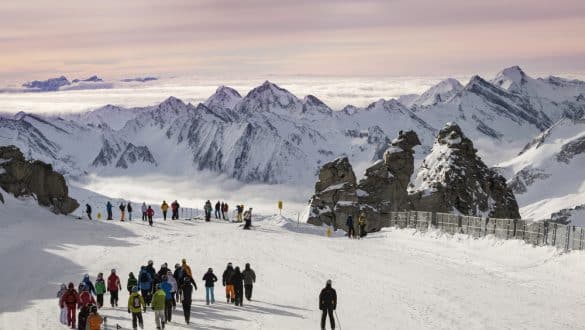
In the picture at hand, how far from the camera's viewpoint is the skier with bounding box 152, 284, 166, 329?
24500 mm

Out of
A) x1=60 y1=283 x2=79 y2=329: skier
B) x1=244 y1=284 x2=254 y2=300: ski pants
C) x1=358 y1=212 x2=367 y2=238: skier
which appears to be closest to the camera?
x1=60 y1=283 x2=79 y2=329: skier

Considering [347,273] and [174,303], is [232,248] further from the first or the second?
[174,303]

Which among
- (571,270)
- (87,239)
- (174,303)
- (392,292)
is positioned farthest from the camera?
(87,239)

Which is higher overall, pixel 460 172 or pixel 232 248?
pixel 460 172

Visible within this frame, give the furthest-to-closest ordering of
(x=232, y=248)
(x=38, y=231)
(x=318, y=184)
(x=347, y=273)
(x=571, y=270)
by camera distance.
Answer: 1. (x=318, y=184)
2. (x=38, y=231)
3. (x=232, y=248)
4. (x=347, y=273)
5. (x=571, y=270)

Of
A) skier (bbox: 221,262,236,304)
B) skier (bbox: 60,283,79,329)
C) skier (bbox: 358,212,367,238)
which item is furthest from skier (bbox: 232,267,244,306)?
skier (bbox: 358,212,367,238)

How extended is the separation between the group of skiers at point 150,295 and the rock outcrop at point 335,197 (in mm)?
62643

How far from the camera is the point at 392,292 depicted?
31156mm

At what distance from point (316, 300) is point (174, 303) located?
18.8 ft

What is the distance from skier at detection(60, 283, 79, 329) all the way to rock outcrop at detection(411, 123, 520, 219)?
6003 cm

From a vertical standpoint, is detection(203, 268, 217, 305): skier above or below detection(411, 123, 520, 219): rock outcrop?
below

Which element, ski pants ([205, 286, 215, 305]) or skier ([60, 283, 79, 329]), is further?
ski pants ([205, 286, 215, 305])

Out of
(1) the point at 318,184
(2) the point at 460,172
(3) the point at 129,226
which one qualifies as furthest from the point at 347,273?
(1) the point at 318,184

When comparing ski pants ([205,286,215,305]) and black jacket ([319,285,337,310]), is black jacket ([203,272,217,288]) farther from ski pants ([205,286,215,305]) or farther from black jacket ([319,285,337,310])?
black jacket ([319,285,337,310])
